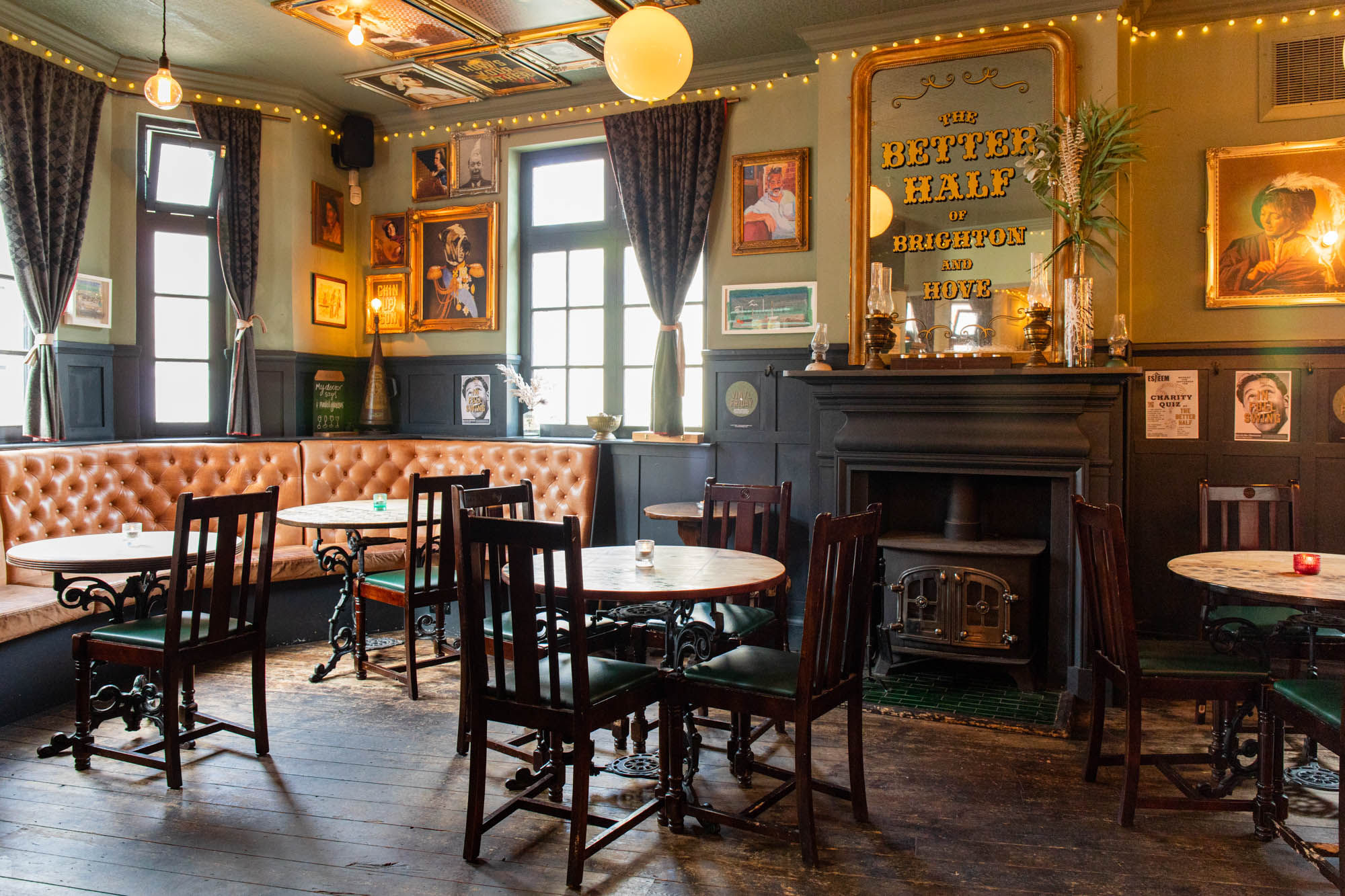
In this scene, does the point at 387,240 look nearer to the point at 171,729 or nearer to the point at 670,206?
the point at 670,206

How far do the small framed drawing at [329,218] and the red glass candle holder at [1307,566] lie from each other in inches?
227

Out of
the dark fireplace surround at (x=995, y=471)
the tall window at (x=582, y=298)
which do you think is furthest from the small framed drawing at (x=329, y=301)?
the dark fireplace surround at (x=995, y=471)

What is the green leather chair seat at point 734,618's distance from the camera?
3.44 metres

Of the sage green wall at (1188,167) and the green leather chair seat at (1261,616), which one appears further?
the sage green wall at (1188,167)

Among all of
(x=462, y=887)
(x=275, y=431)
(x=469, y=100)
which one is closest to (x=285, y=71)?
(x=469, y=100)

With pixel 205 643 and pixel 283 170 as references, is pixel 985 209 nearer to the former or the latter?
pixel 205 643

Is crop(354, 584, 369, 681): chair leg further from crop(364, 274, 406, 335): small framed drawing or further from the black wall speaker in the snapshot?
the black wall speaker

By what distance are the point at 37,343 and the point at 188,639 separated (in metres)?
2.84

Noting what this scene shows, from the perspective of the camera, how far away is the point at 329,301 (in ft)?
20.8

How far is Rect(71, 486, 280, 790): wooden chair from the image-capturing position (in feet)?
10.0

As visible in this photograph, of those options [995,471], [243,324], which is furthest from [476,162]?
[995,471]

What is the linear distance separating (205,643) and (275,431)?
309 cm

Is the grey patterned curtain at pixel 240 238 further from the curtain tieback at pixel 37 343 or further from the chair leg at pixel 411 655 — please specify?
the chair leg at pixel 411 655

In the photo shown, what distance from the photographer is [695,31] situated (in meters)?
5.04
